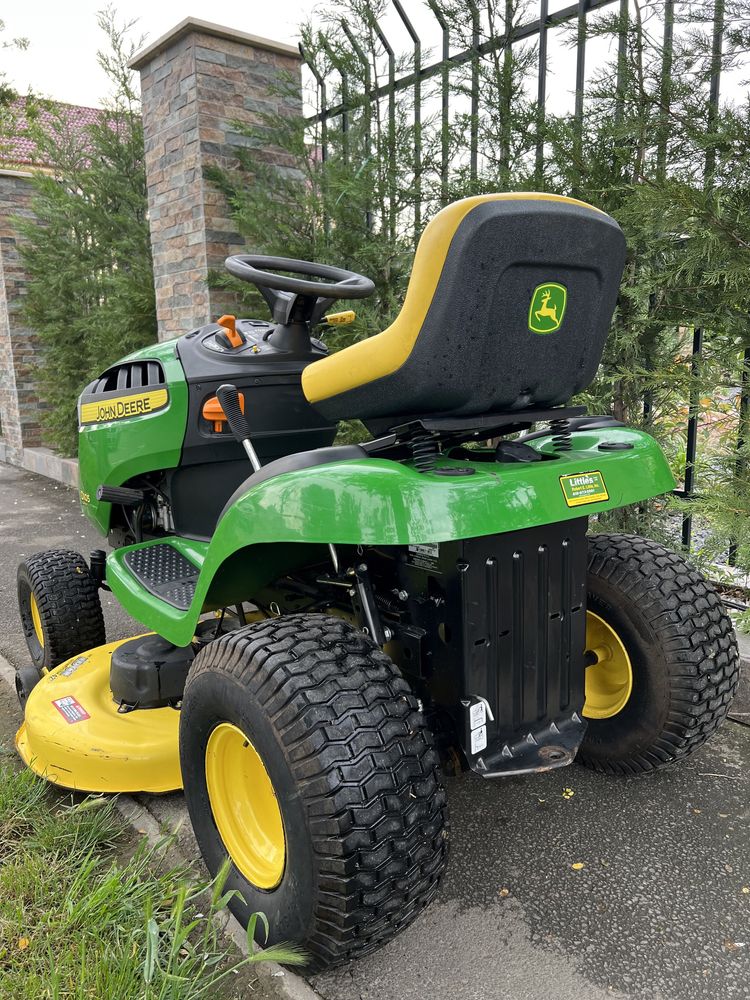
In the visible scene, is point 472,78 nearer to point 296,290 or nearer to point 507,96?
point 507,96

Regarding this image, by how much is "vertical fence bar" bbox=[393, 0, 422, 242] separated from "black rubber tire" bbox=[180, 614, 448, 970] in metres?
3.15

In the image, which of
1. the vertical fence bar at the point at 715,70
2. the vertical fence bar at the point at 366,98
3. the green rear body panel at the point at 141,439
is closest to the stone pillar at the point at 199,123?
the vertical fence bar at the point at 366,98

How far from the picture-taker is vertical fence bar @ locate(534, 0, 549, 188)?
134 inches

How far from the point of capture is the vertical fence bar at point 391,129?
419 cm

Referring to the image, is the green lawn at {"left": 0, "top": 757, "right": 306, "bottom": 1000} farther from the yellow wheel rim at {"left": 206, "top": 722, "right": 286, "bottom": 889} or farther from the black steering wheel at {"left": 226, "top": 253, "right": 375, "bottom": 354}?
the black steering wheel at {"left": 226, "top": 253, "right": 375, "bottom": 354}

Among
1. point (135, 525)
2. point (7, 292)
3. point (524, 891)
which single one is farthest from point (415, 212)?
point (7, 292)

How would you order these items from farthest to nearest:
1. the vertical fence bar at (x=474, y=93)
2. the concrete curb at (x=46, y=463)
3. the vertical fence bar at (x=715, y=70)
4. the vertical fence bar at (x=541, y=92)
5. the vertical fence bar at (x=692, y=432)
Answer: the concrete curb at (x=46, y=463) → the vertical fence bar at (x=474, y=93) → the vertical fence bar at (x=541, y=92) → the vertical fence bar at (x=692, y=432) → the vertical fence bar at (x=715, y=70)

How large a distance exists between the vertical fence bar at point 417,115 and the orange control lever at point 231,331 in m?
1.98

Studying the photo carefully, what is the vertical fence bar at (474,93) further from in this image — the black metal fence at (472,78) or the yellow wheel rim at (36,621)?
the yellow wheel rim at (36,621)

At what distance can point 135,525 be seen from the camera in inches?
114

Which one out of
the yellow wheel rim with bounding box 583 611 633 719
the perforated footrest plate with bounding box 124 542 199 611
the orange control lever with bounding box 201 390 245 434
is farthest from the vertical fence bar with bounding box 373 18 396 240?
the yellow wheel rim with bounding box 583 611 633 719

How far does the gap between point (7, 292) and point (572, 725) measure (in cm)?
910

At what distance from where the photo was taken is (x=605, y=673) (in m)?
2.30

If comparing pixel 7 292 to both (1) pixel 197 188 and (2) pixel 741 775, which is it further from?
(2) pixel 741 775
